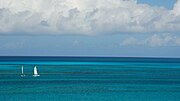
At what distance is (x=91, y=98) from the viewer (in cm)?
4366

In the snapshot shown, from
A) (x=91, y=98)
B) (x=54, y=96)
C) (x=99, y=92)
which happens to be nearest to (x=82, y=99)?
(x=91, y=98)

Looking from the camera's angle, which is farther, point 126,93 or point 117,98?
point 126,93

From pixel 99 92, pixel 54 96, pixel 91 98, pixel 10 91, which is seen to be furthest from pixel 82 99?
pixel 10 91

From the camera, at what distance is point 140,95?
47906 mm

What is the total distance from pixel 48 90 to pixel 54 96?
20.8 feet

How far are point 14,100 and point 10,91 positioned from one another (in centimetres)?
846

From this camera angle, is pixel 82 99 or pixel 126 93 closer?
pixel 82 99

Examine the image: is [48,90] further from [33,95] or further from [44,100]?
[44,100]

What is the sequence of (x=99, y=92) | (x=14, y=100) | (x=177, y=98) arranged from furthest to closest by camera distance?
(x=99, y=92) → (x=177, y=98) → (x=14, y=100)

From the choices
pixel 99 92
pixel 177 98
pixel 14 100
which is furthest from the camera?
pixel 99 92

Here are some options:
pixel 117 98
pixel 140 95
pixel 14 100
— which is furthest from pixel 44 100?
pixel 140 95

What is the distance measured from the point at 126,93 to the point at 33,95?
9.88m

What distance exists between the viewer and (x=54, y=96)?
45.7 m

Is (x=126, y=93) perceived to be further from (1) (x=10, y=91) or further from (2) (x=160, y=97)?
(1) (x=10, y=91)
